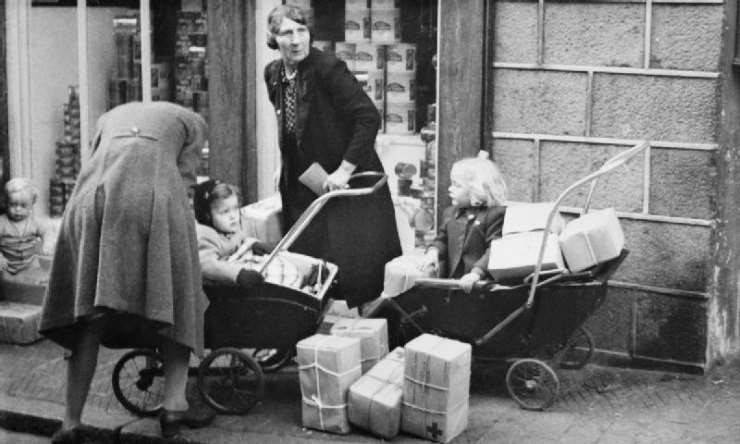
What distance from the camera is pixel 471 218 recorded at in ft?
27.4

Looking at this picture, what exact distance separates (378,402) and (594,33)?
2700 millimetres

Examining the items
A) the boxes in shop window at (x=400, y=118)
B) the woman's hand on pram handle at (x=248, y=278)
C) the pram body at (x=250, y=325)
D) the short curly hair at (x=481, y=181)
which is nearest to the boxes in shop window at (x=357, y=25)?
the boxes in shop window at (x=400, y=118)

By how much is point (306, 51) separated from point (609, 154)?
1915 millimetres

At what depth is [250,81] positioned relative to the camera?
32.6 ft

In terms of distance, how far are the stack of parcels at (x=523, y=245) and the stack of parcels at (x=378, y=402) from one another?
0.80m

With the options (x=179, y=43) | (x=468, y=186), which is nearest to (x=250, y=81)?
(x=179, y=43)

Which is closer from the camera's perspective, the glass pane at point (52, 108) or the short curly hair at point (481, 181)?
the short curly hair at point (481, 181)

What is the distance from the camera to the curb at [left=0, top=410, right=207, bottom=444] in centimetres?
774

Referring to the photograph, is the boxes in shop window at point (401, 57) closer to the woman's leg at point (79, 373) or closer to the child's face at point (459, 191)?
the child's face at point (459, 191)

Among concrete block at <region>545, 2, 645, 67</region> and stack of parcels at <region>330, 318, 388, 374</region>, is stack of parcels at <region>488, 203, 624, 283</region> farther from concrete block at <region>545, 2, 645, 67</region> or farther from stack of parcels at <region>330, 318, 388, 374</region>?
concrete block at <region>545, 2, 645, 67</region>

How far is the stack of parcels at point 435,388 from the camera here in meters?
7.44

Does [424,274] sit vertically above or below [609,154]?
below

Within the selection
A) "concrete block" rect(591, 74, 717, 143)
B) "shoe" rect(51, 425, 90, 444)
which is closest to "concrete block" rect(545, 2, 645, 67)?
"concrete block" rect(591, 74, 717, 143)

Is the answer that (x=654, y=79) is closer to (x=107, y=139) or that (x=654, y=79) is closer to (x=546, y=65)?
(x=546, y=65)
